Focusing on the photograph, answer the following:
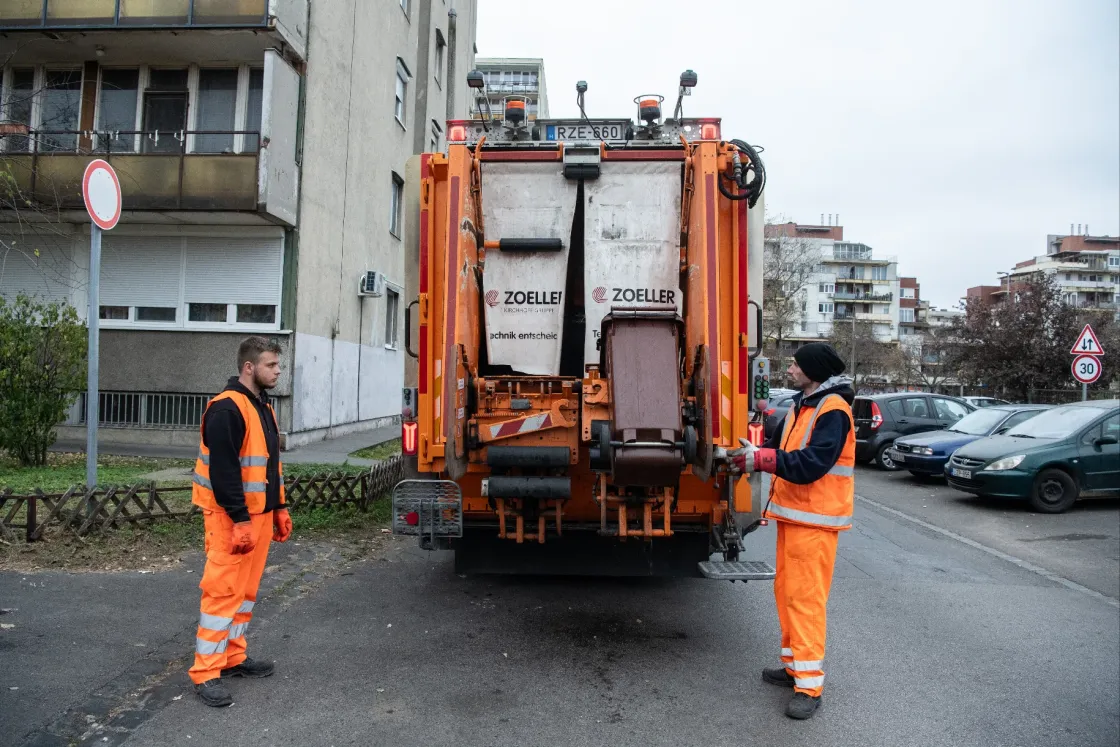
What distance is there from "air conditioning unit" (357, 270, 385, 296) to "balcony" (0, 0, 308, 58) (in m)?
5.41

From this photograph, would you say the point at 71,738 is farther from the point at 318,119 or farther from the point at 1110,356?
the point at 1110,356

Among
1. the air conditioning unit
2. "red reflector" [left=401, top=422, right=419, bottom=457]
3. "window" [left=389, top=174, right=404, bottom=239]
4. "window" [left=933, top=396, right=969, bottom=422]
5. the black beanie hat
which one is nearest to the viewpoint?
the black beanie hat

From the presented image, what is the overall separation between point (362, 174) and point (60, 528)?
11920 millimetres

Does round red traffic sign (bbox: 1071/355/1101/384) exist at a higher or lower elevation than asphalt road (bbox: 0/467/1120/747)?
higher

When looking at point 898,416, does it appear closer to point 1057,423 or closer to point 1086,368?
point 1086,368

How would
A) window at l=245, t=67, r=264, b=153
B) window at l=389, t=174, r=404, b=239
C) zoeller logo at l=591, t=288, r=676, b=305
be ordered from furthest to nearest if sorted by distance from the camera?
window at l=389, t=174, r=404, b=239 < window at l=245, t=67, r=264, b=153 < zoeller logo at l=591, t=288, r=676, b=305

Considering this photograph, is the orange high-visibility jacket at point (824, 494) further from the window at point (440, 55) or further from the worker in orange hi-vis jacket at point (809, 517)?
the window at point (440, 55)

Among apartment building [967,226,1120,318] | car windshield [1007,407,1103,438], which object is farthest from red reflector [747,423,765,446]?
apartment building [967,226,1120,318]

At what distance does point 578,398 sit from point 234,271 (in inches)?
406

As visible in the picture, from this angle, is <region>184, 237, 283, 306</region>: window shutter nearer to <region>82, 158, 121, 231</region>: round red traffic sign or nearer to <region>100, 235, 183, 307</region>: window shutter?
<region>100, 235, 183, 307</region>: window shutter

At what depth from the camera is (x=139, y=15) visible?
12320 millimetres

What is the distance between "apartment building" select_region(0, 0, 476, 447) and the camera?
40.7 ft

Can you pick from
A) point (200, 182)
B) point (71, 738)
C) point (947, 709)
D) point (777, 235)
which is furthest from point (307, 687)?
point (777, 235)

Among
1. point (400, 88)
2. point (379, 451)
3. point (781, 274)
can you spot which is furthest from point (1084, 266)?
point (379, 451)
